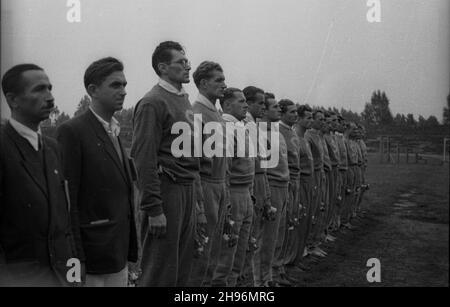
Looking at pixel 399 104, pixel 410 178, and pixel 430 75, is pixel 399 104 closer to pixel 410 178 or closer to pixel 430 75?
pixel 430 75

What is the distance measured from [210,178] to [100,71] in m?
1.07

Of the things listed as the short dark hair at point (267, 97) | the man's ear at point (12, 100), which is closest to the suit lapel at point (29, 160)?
the man's ear at point (12, 100)

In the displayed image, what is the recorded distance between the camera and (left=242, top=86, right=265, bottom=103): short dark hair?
188 inches

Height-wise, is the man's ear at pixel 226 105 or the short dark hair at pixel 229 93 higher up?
the short dark hair at pixel 229 93

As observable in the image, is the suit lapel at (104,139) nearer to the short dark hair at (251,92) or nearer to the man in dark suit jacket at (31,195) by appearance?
the man in dark suit jacket at (31,195)

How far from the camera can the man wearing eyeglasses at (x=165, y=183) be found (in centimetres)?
336

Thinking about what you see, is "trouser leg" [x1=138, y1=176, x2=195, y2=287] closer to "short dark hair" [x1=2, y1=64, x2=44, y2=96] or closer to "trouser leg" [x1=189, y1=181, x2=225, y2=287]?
"trouser leg" [x1=189, y1=181, x2=225, y2=287]

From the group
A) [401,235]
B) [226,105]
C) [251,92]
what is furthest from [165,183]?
[401,235]

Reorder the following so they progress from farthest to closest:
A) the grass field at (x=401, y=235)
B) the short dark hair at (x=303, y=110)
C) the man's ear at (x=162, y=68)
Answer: the short dark hair at (x=303, y=110), the grass field at (x=401, y=235), the man's ear at (x=162, y=68)

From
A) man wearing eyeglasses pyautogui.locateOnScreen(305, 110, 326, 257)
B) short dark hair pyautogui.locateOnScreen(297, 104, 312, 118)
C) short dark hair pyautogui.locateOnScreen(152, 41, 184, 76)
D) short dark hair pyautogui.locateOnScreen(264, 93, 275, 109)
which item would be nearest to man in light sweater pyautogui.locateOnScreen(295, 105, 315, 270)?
short dark hair pyautogui.locateOnScreen(297, 104, 312, 118)

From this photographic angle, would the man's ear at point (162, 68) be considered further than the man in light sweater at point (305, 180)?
No

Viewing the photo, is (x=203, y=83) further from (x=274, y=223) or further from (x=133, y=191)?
(x=274, y=223)

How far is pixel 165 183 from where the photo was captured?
349 cm
